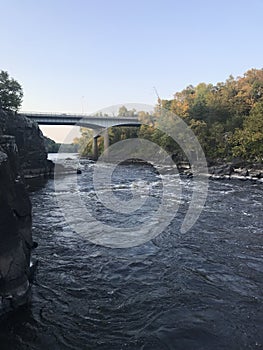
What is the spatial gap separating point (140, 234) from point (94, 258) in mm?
4445

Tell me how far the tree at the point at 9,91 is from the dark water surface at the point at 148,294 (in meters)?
42.6

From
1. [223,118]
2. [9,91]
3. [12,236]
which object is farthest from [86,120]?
[12,236]

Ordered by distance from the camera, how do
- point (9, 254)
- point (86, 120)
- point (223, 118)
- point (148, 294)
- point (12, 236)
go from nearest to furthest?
point (9, 254), point (12, 236), point (148, 294), point (223, 118), point (86, 120)

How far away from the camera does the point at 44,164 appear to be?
5044cm

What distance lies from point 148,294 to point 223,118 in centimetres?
6268

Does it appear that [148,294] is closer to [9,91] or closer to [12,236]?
[12,236]

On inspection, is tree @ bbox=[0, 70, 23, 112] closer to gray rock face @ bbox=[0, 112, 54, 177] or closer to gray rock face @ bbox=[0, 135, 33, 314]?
gray rock face @ bbox=[0, 112, 54, 177]

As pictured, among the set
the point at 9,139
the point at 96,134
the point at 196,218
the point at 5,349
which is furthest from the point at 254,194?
the point at 96,134

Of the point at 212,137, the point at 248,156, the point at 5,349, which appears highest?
the point at 212,137

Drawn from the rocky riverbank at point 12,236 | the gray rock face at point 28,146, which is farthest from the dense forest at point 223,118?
the rocky riverbank at point 12,236

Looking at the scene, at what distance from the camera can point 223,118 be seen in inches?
2594

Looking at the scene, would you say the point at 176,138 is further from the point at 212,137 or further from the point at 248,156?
the point at 248,156

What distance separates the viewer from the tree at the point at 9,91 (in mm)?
51312

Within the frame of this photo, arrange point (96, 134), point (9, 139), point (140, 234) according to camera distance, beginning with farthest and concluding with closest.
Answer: point (96, 134) < point (140, 234) < point (9, 139)
